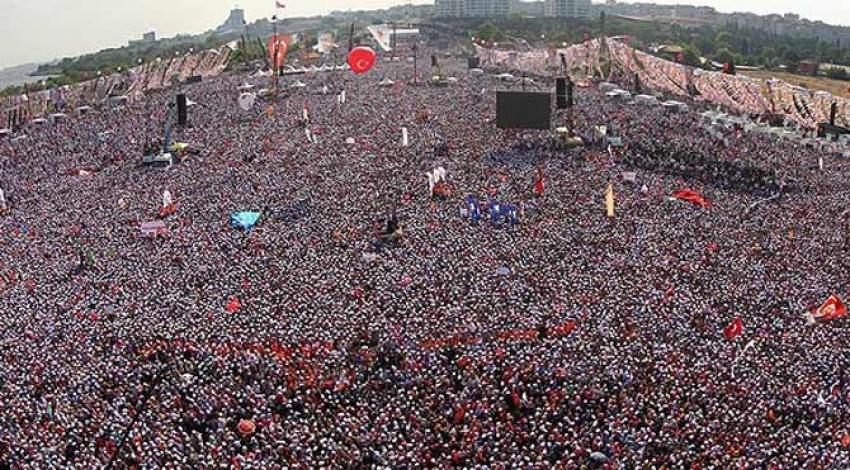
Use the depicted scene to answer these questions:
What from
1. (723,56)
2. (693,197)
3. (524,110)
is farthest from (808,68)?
(693,197)

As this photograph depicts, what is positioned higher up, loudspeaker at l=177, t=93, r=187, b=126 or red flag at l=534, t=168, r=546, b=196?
loudspeaker at l=177, t=93, r=187, b=126

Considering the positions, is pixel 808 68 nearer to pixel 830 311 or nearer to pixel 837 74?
pixel 837 74

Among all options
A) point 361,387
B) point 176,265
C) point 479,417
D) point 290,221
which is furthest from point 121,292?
point 479,417

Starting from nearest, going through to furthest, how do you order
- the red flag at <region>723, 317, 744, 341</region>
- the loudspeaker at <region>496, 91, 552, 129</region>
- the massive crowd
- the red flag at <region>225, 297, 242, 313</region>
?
the massive crowd
the red flag at <region>723, 317, 744, 341</region>
the red flag at <region>225, 297, 242, 313</region>
the loudspeaker at <region>496, 91, 552, 129</region>

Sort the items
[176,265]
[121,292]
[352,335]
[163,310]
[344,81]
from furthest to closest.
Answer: [344,81] → [176,265] → [121,292] → [163,310] → [352,335]

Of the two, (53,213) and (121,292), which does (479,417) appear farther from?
(53,213)

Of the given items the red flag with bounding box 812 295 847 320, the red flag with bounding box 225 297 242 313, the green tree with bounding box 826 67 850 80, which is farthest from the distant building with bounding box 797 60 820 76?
the red flag with bounding box 225 297 242 313

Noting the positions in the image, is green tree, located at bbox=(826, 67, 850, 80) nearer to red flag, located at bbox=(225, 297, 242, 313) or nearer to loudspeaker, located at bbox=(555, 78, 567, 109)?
loudspeaker, located at bbox=(555, 78, 567, 109)
